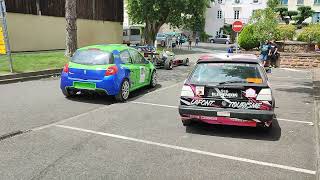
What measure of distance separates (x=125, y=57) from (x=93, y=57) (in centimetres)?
104

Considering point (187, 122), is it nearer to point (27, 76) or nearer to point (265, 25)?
point (27, 76)

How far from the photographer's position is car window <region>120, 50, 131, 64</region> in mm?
10423

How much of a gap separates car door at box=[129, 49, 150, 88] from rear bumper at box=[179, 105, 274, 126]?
14.1 ft

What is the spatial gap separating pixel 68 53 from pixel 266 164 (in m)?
14.5

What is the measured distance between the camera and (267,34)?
24.8 m

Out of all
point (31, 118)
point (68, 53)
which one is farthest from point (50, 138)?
point (68, 53)

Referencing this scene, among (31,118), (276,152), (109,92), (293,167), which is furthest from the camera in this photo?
(109,92)

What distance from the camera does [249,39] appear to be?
25.5 meters

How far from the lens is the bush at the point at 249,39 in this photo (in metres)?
25.5

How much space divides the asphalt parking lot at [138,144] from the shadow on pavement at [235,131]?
0.8 inches

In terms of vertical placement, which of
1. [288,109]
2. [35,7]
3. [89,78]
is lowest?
[288,109]

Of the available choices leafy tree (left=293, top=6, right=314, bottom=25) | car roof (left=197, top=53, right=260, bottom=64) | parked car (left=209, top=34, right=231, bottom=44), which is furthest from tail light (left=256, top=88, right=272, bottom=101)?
leafy tree (left=293, top=6, right=314, bottom=25)

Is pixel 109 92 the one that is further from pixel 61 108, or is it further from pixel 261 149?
pixel 261 149

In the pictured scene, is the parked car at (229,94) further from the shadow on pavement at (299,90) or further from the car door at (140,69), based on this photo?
the shadow on pavement at (299,90)
